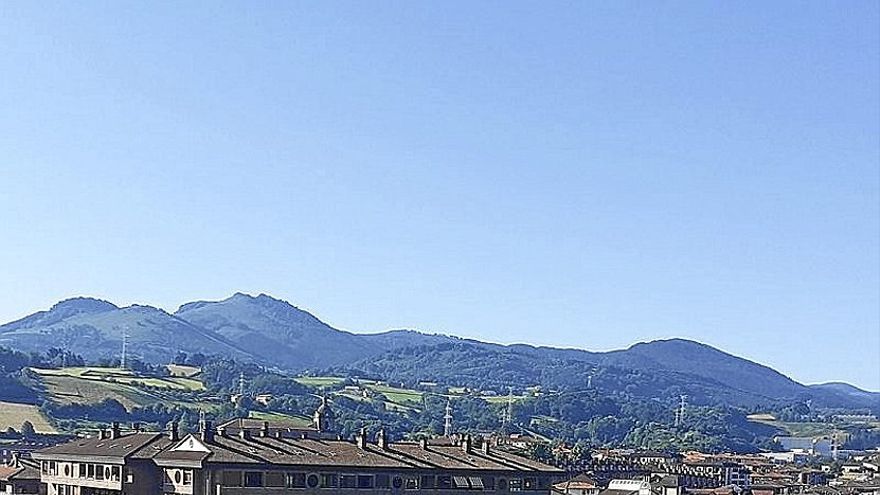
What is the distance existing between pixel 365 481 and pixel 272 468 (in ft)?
17.7

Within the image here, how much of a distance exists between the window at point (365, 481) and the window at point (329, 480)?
1275mm

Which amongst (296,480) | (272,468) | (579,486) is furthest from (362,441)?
(579,486)

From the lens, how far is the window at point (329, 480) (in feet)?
257

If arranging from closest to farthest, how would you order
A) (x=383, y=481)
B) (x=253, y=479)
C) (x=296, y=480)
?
1. (x=253, y=479)
2. (x=296, y=480)
3. (x=383, y=481)

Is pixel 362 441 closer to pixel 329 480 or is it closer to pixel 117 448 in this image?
pixel 329 480

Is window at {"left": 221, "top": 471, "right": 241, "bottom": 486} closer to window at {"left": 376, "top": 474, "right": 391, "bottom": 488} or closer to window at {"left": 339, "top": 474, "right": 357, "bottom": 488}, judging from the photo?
window at {"left": 339, "top": 474, "right": 357, "bottom": 488}

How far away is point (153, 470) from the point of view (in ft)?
262

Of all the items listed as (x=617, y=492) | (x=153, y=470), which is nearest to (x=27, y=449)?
(x=617, y=492)

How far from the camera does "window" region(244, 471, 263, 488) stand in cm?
7606

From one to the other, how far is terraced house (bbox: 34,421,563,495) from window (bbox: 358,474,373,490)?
0.05 m

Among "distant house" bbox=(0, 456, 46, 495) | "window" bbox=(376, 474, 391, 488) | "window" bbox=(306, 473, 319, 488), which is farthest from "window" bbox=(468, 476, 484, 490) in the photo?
"distant house" bbox=(0, 456, 46, 495)

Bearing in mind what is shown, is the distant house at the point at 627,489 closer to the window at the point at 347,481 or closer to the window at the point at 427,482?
the window at the point at 427,482

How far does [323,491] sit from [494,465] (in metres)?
11.4

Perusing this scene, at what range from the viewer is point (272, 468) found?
7656 centimetres
